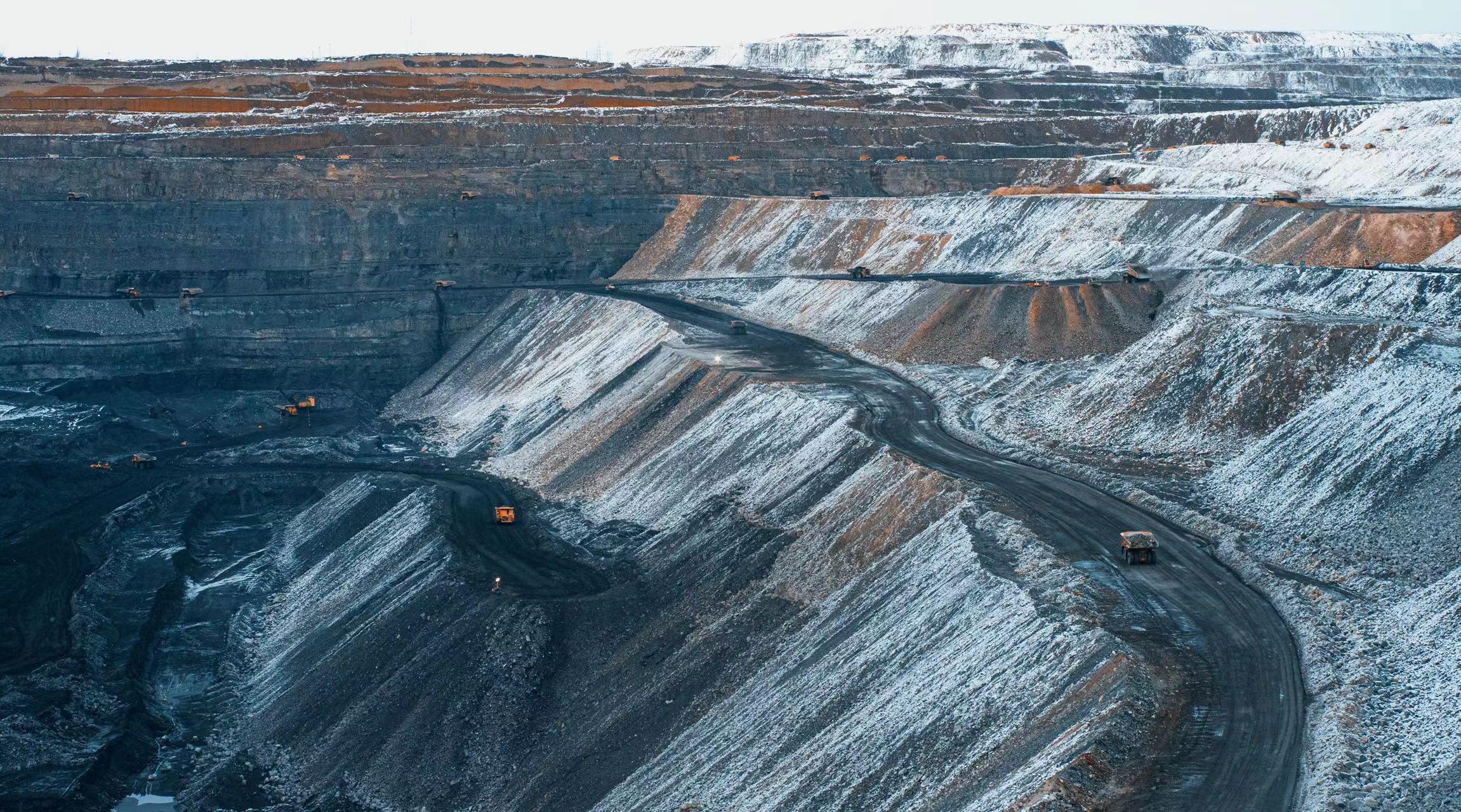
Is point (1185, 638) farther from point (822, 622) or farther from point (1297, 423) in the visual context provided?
point (1297, 423)

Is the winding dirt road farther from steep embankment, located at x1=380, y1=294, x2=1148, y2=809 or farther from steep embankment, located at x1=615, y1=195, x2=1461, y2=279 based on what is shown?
steep embankment, located at x1=615, y1=195, x2=1461, y2=279

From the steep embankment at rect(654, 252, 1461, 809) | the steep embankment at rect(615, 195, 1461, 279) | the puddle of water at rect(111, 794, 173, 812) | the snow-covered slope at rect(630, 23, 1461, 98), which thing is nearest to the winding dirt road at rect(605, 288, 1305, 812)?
the steep embankment at rect(654, 252, 1461, 809)

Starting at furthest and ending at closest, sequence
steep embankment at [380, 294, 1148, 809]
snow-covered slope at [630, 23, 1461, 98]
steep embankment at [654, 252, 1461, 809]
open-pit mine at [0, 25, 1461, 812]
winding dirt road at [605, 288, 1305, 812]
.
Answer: snow-covered slope at [630, 23, 1461, 98] < open-pit mine at [0, 25, 1461, 812] < steep embankment at [380, 294, 1148, 809] < steep embankment at [654, 252, 1461, 809] < winding dirt road at [605, 288, 1305, 812]

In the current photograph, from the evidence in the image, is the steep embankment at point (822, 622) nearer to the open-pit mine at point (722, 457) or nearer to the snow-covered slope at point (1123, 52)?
the open-pit mine at point (722, 457)

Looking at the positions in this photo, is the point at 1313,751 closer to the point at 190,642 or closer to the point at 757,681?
the point at 757,681

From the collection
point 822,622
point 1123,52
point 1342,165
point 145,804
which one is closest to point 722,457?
point 822,622

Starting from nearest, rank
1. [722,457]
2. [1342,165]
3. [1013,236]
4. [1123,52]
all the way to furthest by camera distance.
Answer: [722,457]
[1013,236]
[1342,165]
[1123,52]

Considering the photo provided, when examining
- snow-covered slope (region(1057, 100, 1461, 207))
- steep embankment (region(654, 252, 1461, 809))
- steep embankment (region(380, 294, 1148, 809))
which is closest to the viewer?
steep embankment (region(654, 252, 1461, 809))

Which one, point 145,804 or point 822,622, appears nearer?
point 822,622
